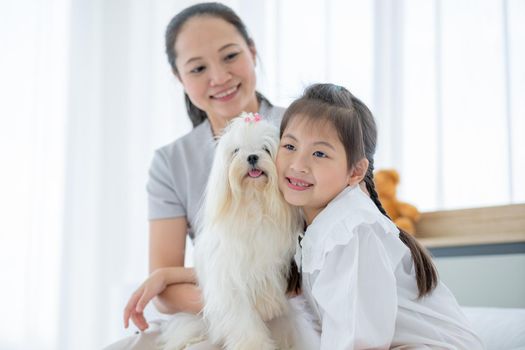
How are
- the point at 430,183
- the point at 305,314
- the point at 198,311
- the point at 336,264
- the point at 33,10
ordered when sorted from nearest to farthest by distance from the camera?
1. the point at 336,264
2. the point at 305,314
3. the point at 198,311
4. the point at 430,183
5. the point at 33,10

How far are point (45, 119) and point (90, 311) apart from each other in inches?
50.0

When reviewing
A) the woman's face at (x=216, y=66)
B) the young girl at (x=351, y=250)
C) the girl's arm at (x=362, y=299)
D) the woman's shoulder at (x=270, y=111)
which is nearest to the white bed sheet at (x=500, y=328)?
the young girl at (x=351, y=250)

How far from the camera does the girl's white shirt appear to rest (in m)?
1.45

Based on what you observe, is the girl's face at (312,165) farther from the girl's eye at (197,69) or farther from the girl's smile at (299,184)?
the girl's eye at (197,69)

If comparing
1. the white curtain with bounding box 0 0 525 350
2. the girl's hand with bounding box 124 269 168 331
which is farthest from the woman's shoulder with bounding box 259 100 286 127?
the girl's hand with bounding box 124 269 168 331

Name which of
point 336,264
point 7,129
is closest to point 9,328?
point 7,129

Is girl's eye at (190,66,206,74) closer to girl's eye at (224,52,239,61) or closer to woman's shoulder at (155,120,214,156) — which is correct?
girl's eye at (224,52,239,61)

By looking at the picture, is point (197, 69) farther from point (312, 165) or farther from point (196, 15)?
point (312, 165)

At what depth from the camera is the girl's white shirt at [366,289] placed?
4.75ft

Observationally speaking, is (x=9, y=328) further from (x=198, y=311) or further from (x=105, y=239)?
(x=198, y=311)

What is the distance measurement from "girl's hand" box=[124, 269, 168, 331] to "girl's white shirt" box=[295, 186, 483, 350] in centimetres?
52

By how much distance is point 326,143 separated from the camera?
1.61 meters

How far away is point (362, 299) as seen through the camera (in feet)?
4.75

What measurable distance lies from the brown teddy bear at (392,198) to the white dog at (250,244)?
56.8 inches
